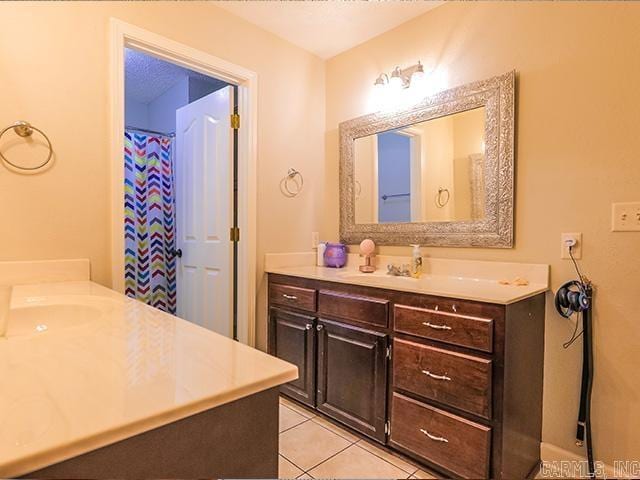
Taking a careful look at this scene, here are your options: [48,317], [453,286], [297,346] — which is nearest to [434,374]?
[453,286]

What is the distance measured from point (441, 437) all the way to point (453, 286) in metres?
0.63

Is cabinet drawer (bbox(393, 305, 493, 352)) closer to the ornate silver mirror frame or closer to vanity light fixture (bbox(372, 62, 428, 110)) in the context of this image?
the ornate silver mirror frame

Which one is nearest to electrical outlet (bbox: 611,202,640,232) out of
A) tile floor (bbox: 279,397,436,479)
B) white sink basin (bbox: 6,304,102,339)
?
tile floor (bbox: 279,397,436,479)

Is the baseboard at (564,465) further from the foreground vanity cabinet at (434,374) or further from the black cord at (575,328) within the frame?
the black cord at (575,328)

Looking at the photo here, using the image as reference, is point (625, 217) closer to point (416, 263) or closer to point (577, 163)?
point (577, 163)

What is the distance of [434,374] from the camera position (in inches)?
59.4

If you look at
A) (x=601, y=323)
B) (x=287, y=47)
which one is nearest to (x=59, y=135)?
(x=287, y=47)

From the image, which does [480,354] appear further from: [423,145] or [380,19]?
[380,19]

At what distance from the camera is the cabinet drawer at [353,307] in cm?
170

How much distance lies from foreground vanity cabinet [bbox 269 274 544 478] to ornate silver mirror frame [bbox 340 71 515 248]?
1.47 ft

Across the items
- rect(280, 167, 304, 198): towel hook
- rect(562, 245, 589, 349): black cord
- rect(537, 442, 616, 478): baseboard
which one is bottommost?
rect(537, 442, 616, 478): baseboard

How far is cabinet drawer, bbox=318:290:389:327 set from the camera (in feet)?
5.59

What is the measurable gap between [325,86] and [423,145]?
993mm

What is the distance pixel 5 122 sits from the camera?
1.47 metres
